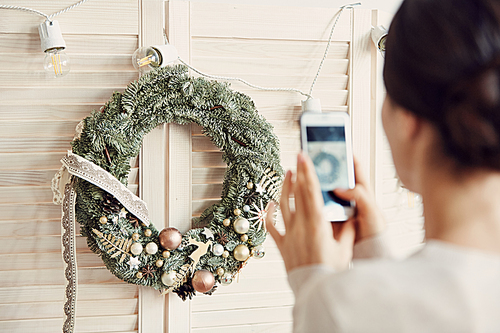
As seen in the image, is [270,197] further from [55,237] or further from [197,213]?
[55,237]

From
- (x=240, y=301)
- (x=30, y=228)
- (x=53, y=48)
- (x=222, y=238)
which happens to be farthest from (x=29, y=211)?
(x=240, y=301)

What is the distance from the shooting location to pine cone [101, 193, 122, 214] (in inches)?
37.6

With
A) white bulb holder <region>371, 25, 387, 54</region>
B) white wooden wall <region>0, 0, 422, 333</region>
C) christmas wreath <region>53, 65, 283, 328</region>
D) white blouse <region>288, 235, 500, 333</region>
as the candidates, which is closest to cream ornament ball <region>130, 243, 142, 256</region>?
christmas wreath <region>53, 65, 283, 328</region>

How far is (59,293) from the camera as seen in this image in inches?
42.4

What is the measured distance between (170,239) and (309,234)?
1.95ft

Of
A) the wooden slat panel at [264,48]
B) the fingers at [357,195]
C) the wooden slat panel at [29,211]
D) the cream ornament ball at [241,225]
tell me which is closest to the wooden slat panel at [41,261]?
the wooden slat panel at [29,211]

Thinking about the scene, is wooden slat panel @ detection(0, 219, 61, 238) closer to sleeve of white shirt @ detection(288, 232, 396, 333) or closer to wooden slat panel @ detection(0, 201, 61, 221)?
wooden slat panel @ detection(0, 201, 61, 221)

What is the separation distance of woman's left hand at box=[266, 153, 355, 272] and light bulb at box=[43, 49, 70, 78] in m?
0.80

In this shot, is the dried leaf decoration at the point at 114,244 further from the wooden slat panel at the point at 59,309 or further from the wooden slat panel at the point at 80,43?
the wooden slat panel at the point at 80,43

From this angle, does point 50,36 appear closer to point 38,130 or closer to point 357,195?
point 38,130

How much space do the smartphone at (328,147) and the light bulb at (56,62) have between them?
0.71 metres

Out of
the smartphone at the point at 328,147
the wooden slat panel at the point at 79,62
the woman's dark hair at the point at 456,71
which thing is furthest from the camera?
the wooden slat panel at the point at 79,62

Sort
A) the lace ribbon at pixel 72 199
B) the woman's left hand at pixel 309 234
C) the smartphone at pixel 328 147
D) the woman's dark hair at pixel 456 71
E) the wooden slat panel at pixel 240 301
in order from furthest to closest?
the wooden slat panel at pixel 240 301
the lace ribbon at pixel 72 199
the smartphone at pixel 328 147
the woman's left hand at pixel 309 234
the woman's dark hair at pixel 456 71

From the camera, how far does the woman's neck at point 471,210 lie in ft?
1.30
